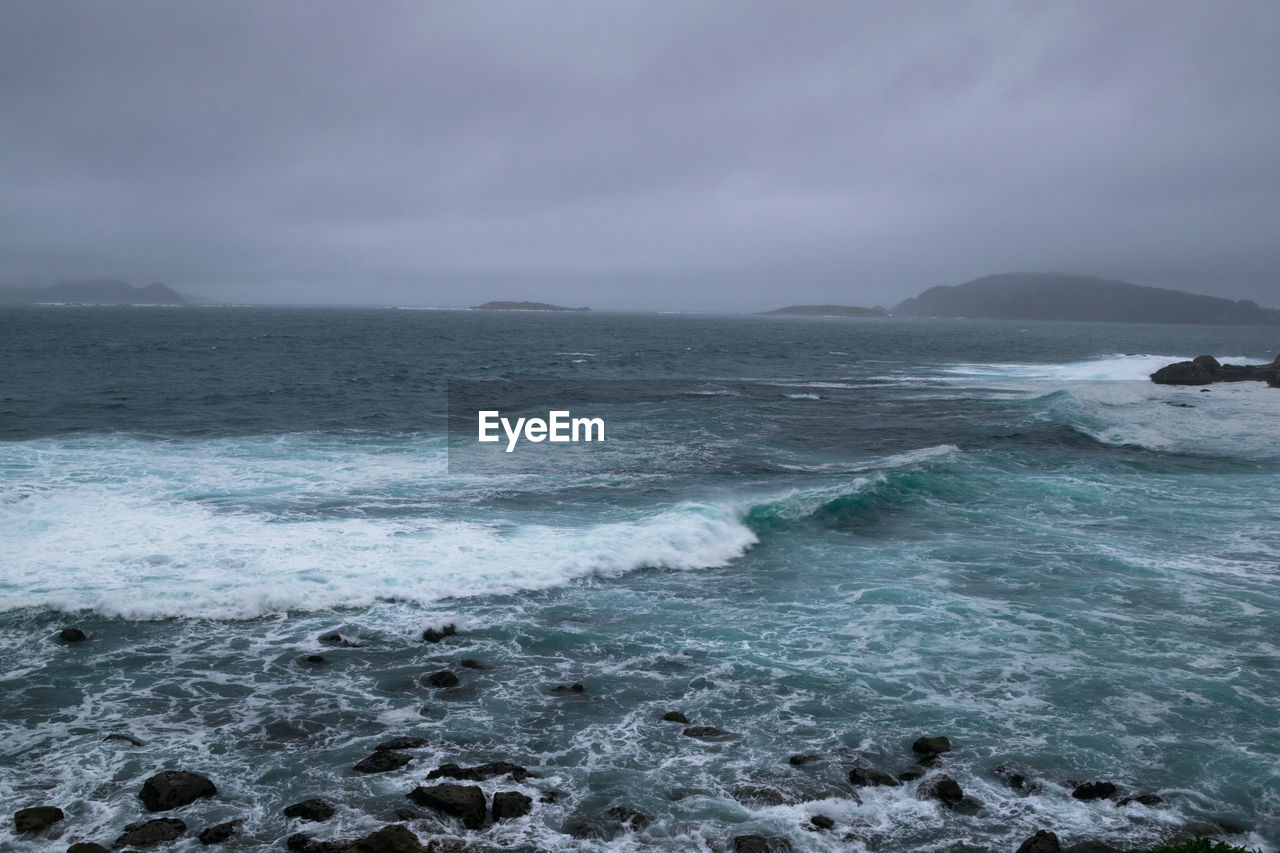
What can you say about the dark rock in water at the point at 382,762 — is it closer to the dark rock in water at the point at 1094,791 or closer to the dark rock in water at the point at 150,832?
the dark rock in water at the point at 150,832

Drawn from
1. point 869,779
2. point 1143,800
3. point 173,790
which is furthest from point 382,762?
point 1143,800

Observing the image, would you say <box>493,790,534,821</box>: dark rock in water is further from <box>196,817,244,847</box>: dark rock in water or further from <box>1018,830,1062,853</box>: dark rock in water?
<box>1018,830,1062,853</box>: dark rock in water

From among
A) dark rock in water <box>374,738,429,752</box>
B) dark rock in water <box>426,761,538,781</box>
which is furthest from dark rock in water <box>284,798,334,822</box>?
dark rock in water <box>374,738,429,752</box>

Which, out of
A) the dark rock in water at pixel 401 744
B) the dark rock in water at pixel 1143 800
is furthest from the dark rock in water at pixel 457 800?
the dark rock in water at pixel 1143 800

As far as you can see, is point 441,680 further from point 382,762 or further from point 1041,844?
point 1041,844

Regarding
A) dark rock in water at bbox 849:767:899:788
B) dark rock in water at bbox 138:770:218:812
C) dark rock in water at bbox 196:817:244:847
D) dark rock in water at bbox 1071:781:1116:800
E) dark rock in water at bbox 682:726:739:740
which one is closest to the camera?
dark rock in water at bbox 196:817:244:847

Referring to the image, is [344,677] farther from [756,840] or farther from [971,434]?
[971,434]
